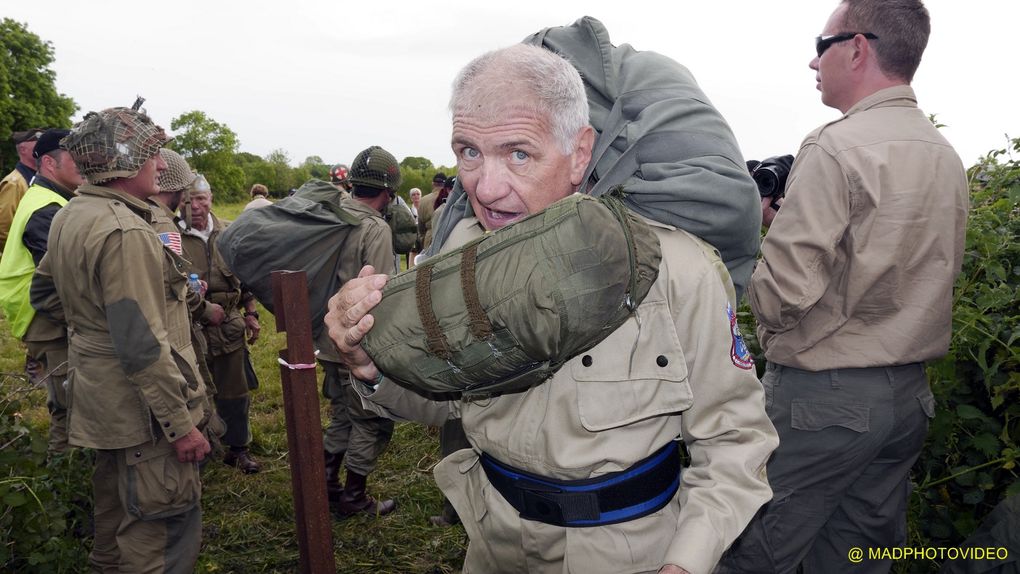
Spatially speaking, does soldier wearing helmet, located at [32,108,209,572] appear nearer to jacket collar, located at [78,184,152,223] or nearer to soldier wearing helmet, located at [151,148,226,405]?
jacket collar, located at [78,184,152,223]

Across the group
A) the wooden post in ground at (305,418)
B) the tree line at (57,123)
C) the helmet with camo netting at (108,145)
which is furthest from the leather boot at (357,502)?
the tree line at (57,123)

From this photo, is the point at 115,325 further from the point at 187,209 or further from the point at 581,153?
the point at 187,209

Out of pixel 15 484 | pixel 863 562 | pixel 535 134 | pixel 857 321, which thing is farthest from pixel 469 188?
pixel 15 484

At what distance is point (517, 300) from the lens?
4.01 feet

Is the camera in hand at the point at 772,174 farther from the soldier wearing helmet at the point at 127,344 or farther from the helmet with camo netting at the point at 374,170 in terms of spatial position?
the soldier wearing helmet at the point at 127,344

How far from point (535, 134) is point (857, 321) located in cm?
173

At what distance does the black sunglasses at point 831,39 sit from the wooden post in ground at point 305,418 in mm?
2389

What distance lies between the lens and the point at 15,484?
9.23 ft

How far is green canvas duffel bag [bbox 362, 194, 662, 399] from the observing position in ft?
4.03

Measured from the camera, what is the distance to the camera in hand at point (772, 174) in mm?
3199

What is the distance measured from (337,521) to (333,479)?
366 mm

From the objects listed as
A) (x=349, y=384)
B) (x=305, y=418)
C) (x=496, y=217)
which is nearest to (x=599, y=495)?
(x=496, y=217)

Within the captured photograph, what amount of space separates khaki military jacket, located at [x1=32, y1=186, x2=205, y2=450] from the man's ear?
7.45 feet

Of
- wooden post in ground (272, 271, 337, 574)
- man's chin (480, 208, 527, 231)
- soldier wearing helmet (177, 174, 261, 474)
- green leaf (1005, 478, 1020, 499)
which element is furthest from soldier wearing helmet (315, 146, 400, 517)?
green leaf (1005, 478, 1020, 499)
